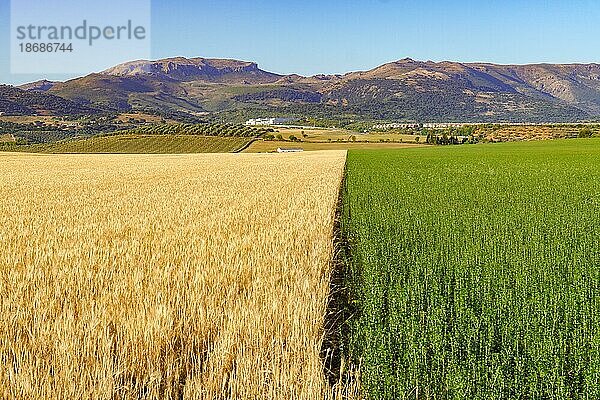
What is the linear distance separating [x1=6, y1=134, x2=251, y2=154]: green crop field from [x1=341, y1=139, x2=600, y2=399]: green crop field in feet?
291

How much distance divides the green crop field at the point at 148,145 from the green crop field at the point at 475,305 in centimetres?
8870

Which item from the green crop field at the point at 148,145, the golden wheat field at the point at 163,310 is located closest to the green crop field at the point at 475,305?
the golden wheat field at the point at 163,310

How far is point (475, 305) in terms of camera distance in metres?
5.30

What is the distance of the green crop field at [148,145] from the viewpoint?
10038cm

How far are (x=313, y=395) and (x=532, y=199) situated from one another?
1290 centimetres

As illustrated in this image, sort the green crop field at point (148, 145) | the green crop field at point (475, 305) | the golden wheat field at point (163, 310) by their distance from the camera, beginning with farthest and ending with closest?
1. the green crop field at point (148, 145)
2. the green crop field at point (475, 305)
3. the golden wheat field at point (163, 310)

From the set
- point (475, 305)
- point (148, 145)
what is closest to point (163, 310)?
point (475, 305)

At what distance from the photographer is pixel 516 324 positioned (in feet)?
15.4

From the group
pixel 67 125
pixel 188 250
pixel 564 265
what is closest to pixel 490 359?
pixel 564 265

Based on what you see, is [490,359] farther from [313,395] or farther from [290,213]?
[290,213]

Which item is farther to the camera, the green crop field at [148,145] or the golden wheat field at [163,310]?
the green crop field at [148,145]

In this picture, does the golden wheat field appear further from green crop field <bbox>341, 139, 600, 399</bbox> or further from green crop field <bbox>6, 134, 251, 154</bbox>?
green crop field <bbox>6, 134, 251, 154</bbox>

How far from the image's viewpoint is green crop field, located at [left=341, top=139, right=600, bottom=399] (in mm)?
3691

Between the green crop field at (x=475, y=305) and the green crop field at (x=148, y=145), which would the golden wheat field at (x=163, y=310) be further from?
the green crop field at (x=148, y=145)
